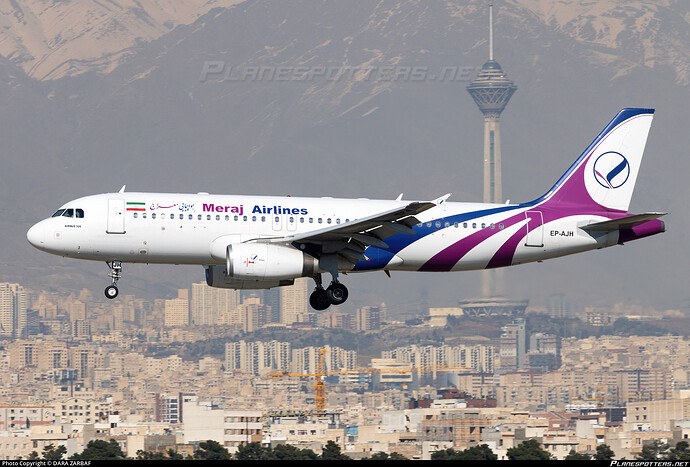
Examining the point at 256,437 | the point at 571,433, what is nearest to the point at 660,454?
the point at 571,433

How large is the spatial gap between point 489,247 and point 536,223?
2185 millimetres

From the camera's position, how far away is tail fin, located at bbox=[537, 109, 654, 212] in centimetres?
5256

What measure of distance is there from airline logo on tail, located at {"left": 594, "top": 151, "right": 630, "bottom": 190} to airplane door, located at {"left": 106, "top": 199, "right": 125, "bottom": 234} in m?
18.7

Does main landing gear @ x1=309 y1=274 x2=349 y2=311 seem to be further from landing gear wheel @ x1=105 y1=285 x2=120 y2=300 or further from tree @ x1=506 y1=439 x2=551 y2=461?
tree @ x1=506 y1=439 x2=551 y2=461

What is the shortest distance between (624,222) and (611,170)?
12.5ft

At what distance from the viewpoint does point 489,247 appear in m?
50.7

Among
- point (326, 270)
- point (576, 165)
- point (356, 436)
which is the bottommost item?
point (356, 436)

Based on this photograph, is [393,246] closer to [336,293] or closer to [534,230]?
[336,293]

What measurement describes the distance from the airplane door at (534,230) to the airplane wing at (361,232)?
12.8ft

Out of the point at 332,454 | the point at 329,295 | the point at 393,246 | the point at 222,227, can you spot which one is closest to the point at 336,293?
the point at 329,295

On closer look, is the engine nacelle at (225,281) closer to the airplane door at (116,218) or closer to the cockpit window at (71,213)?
the airplane door at (116,218)

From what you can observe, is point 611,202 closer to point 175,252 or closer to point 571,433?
point 175,252

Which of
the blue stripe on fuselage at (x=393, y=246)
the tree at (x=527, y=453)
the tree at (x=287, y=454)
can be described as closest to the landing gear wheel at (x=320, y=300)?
the blue stripe on fuselage at (x=393, y=246)

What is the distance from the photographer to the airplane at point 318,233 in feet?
157
